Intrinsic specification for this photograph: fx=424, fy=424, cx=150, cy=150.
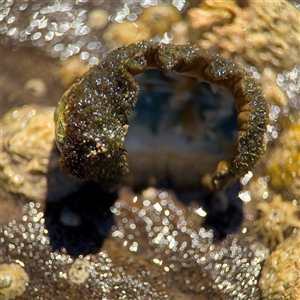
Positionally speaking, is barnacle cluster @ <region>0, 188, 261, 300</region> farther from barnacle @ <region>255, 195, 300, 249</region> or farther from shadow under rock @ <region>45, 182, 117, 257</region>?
barnacle @ <region>255, 195, 300, 249</region>

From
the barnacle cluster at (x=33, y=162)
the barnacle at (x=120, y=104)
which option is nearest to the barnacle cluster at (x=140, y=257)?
the barnacle cluster at (x=33, y=162)

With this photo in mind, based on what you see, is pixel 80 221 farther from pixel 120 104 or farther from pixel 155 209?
pixel 120 104

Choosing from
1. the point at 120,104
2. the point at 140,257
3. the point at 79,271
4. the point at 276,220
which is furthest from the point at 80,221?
the point at 276,220

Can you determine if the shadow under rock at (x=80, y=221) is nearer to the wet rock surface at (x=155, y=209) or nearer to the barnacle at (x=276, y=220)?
the wet rock surface at (x=155, y=209)

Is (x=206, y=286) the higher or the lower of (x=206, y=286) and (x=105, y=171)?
the lower

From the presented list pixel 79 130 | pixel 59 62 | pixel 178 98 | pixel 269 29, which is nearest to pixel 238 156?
pixel 178 98

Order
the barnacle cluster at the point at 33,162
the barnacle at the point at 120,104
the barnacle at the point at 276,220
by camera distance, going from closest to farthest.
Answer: the barnacle at the point at 120,104, the barnacle cluster at the point at 33,162, the barnacle at the point at 276,220

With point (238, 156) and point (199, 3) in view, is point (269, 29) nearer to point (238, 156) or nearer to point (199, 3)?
point (199, 3)
